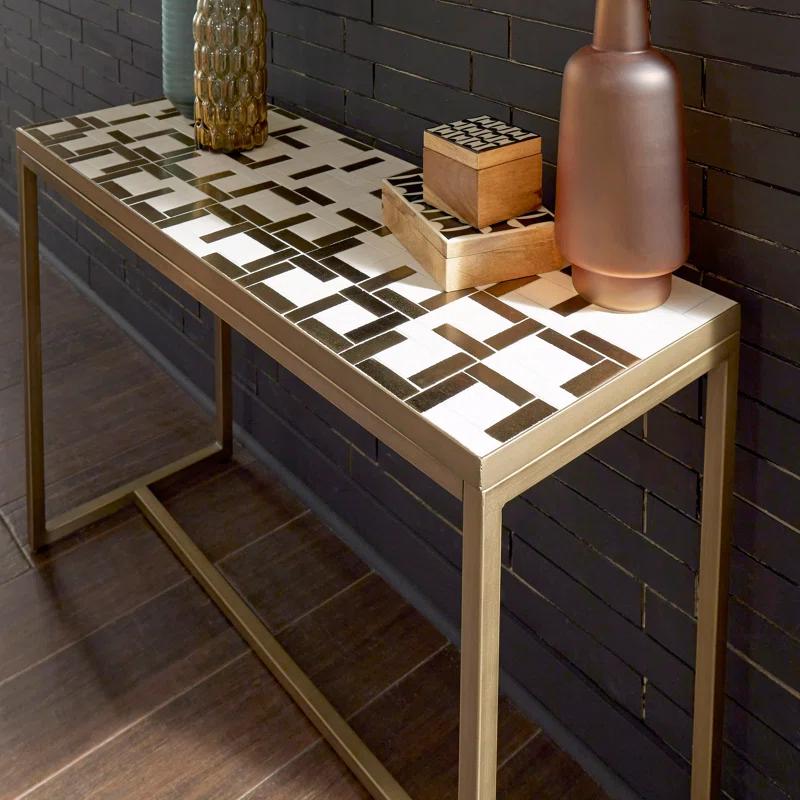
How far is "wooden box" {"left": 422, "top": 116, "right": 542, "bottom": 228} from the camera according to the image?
1.06m

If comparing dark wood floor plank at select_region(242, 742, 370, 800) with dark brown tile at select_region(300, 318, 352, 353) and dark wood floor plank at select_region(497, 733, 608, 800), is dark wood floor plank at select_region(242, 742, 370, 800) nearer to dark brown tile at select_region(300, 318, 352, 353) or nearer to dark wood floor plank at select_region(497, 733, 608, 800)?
dark wood floor plank at select_region(497, 733, 608, 800)

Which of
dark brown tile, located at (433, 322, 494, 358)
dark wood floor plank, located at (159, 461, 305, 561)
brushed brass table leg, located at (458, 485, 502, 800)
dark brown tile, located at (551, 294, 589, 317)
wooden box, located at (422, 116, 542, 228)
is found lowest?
dark wood floor plank, located at (159, 461, 305, 561)

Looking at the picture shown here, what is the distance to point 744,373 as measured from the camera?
1.12m

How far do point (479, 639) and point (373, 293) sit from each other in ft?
1.34

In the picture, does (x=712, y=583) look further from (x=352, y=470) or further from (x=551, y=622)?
(x=352, y=470)

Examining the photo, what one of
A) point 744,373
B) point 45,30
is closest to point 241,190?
point 744,373

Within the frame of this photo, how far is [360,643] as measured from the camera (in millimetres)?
1744

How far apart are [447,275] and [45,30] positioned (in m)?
2.27

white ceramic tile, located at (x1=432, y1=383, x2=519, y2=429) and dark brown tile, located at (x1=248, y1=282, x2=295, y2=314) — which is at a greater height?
dark brown tile, located at (x1=248, y1=282, x2=295, y2=314)

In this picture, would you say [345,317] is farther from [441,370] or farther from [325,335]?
[441,370]

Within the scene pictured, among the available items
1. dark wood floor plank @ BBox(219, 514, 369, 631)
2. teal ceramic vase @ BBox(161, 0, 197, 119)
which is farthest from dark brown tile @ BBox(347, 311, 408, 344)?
dark wood floor plank @ BBox(219, 514, 369, 631)

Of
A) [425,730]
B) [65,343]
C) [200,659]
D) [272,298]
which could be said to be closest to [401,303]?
[272,298]

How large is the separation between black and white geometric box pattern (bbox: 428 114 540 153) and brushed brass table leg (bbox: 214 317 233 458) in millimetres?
994

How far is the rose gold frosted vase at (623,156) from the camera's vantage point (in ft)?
2.93
